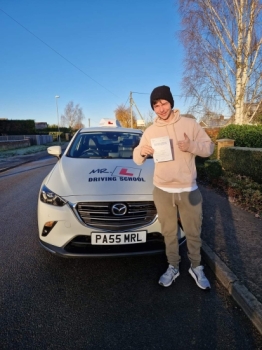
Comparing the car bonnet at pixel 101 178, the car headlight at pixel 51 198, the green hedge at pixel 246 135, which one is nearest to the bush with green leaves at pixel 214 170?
the green hedge at pixel 246 135

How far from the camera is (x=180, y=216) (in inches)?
→ 99.6

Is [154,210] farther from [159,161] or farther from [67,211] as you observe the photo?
[67,211]

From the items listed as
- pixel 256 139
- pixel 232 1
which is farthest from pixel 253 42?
pixel 256 139

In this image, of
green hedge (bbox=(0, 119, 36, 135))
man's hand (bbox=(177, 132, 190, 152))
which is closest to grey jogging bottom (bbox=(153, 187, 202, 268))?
man's hand (bbox=(177, 132, 190, 152))

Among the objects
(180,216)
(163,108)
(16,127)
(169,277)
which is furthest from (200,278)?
(16,127)

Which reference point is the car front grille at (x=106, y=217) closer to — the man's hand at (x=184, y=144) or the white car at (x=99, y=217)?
the white car at (x=99, y=217)

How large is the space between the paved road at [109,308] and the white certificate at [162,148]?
4.38 feet

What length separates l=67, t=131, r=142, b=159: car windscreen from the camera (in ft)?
13.3

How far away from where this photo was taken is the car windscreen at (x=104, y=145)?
13.3 feet

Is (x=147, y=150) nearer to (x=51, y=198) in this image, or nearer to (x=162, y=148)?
(x=162, y=148)

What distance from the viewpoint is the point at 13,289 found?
8.37 feet

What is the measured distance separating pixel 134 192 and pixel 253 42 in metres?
15.2

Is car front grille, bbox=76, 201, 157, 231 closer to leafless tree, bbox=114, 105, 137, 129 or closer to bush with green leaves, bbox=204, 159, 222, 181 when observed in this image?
bush with green leaves, bbox=204, 159, 222, 181

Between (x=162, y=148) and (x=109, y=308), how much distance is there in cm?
153
